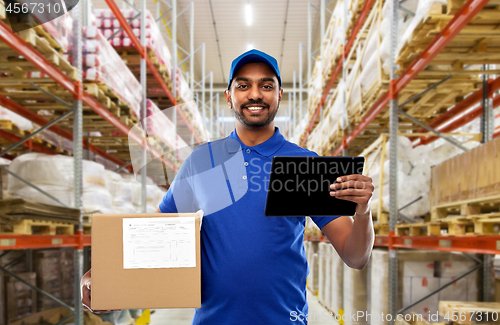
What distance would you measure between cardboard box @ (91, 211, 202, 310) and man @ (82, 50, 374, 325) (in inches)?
4.7

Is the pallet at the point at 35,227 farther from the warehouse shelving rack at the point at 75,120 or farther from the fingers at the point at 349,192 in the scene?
the fingers at the point at 349,192

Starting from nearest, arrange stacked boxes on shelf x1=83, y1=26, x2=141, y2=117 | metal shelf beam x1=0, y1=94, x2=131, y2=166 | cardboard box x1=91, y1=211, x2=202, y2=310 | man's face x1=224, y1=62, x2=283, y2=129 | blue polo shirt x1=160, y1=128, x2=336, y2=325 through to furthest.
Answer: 1. cardboard box x1=91, y1=211, x2=202, y2=310
2. blue polo shirt x1=160, y1=128, x2=336, y2=325
3. man's face x1=224, y1=62, x2=283, y2=129
4. stacked boxes on shelf x1=83, y1=26, x2=141, y2=117
5. metal shelf beam x1=0, y1=94, x2=131, y2=166

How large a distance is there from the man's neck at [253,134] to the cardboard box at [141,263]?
46cm

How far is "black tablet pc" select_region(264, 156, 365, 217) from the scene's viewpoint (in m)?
1.25

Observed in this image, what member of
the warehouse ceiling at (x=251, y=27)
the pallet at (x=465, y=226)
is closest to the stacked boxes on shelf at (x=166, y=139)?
the pallet at (x=465, y=226)

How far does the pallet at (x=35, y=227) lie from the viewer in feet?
12.4

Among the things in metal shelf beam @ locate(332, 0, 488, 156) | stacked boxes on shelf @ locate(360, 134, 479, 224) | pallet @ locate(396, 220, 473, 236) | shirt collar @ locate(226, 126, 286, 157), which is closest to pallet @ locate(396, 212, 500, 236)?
pallet @ locate(396, 220, 473, 236)

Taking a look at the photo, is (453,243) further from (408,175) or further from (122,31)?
(122,31)

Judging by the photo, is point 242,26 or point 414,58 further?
point 242,26

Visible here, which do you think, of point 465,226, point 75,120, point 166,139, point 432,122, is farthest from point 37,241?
point 432,122

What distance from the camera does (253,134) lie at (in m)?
1.68

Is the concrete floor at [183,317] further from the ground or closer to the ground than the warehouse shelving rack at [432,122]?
closer to the ground

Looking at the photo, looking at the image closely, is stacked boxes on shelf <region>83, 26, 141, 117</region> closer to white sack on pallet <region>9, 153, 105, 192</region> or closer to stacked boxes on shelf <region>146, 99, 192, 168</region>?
white sack on pallet <region>9, 153, 105, 192</region>

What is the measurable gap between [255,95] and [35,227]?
12.2 feet
